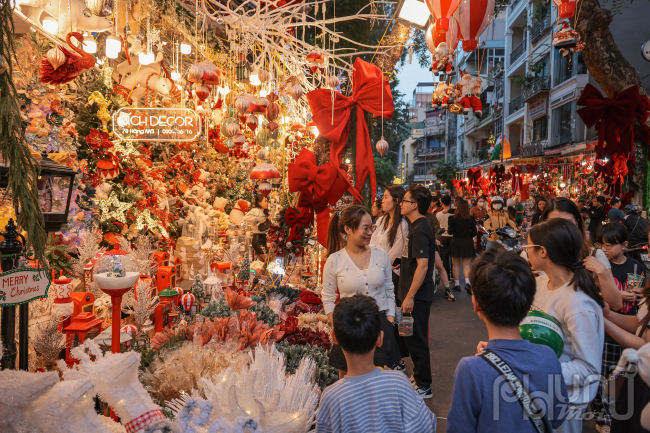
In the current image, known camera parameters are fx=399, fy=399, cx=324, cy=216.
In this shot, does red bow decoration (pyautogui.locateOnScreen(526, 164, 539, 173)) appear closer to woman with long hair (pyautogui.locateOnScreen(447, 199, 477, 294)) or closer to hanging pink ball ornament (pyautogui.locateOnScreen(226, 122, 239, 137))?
woman with long hair (pyautogui.locateOnScreen(447, 199, 477, 294))

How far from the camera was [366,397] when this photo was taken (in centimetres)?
135

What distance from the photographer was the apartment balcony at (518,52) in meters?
23.2

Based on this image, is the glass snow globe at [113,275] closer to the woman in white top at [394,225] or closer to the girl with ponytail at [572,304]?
the girl with ponytail at [572,304]

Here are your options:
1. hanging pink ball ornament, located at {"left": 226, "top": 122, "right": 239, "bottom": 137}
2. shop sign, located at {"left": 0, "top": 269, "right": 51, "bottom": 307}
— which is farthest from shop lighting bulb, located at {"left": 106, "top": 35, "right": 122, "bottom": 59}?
shop sign, located at {"left": 0, "top": 269, "right": 51, "bottom": 307}

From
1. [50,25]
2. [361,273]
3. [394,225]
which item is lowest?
[361,273]

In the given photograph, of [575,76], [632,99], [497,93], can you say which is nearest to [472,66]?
[497,93]

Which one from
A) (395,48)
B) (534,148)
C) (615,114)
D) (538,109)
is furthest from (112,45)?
(538,109)

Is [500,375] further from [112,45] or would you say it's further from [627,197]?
[627,197]

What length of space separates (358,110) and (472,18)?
105cm

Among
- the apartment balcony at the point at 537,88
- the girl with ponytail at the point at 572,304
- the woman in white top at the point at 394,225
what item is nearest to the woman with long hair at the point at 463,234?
the woman in white top at the point at 394,225

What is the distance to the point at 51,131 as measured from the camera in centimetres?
372

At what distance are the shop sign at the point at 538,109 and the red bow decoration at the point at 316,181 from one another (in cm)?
2137

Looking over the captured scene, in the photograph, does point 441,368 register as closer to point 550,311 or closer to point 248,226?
point 550,311

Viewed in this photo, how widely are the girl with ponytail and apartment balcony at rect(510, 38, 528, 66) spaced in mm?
25364
